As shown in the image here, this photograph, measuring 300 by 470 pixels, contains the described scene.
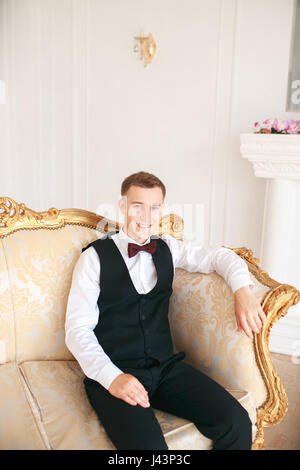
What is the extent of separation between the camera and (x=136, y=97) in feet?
11.5

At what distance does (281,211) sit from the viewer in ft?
9.64

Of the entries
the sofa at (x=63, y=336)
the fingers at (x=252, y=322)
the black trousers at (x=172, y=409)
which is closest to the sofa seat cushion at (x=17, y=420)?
the sofa at (x=63, y=336)

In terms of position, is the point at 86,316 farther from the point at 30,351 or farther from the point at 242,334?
the point at 242,334

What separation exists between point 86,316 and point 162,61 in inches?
96.0

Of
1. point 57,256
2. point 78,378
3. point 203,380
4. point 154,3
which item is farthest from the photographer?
point 154,3

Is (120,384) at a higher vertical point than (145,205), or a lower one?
lower

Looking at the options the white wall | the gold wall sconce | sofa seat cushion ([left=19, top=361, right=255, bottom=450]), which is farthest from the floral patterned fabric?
the gold wall sconce

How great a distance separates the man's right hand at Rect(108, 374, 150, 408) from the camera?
139 cm

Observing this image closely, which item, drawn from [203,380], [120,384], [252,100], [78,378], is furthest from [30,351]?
[252,100]

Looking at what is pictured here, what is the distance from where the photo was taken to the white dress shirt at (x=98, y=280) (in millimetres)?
1502

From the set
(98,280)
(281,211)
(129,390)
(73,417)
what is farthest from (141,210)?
(281,211)

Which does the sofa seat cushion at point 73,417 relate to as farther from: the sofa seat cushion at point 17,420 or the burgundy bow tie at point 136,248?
the burgundy bow tie at point 136,248

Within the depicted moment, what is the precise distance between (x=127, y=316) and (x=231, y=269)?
1.51 feet

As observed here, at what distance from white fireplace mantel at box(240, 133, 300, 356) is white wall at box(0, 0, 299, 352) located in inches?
9.6
